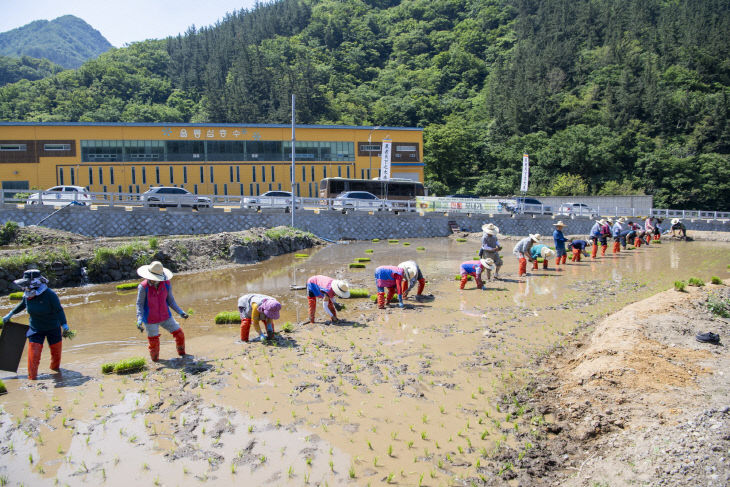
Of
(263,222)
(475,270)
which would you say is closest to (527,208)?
(263,222)

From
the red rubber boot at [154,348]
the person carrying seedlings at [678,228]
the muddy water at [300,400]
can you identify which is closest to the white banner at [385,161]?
the person carrying seedlings at [678,228]

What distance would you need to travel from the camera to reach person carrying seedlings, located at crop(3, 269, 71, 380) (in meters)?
7.05

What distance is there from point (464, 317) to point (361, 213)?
22.4m

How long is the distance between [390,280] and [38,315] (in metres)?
6.96

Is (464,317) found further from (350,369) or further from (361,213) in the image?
(361,213)

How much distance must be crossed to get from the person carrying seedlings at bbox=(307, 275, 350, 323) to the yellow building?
3929 cm

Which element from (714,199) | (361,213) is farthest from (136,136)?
(714,199)

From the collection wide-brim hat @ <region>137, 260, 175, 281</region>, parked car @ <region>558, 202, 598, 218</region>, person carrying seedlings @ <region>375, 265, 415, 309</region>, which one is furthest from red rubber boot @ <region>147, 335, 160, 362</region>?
parked car @ <region>558, 202, 598, 218</region>

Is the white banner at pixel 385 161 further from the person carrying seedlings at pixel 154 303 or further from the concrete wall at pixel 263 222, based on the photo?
the person carrying seedlings at pixel 154 303

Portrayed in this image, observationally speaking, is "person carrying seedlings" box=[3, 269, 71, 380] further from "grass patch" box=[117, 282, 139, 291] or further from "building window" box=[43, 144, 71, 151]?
"building window" box=[43, 144, 71, 151]

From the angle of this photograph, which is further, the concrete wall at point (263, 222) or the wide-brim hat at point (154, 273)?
the concrete wall at point (263, 222)

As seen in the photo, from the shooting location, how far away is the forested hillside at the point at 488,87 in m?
59.9

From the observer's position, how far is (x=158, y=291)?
781 cm

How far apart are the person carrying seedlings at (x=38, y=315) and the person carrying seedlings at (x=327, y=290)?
4463 millimetres
